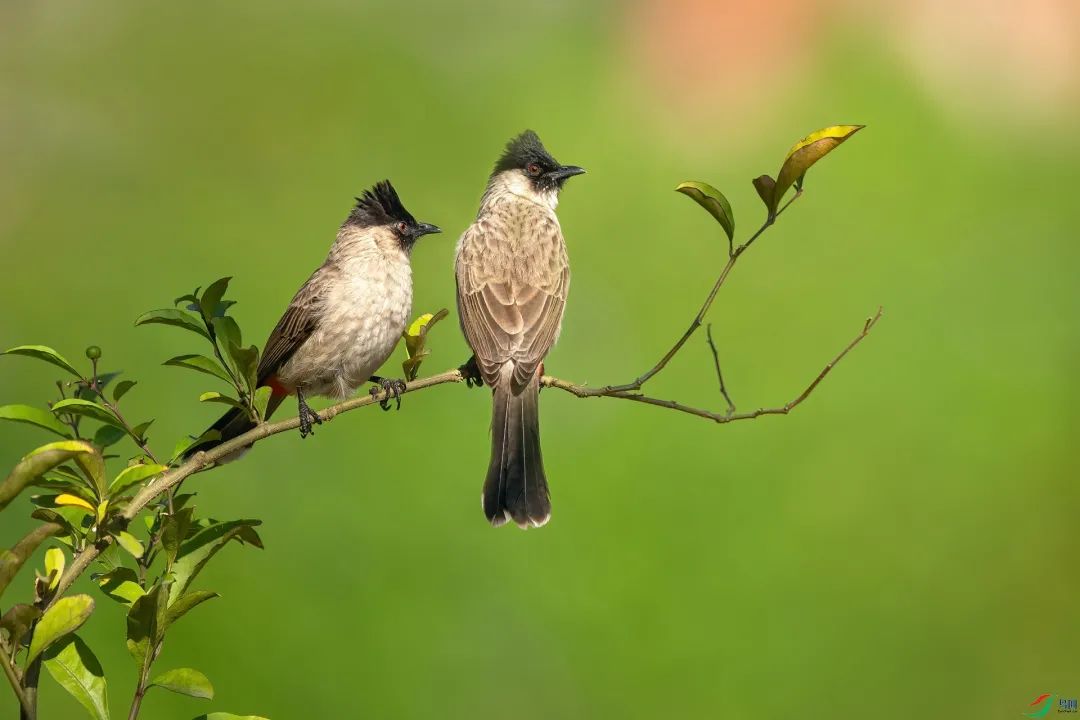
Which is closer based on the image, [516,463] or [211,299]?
[211,299]

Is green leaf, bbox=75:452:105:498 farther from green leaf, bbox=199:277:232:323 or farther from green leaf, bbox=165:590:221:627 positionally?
Answer: green leaf, bbox=199:277:232:323

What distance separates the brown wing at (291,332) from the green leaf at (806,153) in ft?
5.41

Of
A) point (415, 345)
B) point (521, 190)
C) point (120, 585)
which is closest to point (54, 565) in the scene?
point (120, 585)

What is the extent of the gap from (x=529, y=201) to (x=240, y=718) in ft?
7.88

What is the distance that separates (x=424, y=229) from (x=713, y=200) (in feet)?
5.07

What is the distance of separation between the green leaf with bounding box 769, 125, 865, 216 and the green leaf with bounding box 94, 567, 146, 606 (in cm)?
110

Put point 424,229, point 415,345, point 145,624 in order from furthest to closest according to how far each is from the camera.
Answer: point 424,229 < point 415,345 < point 145,624

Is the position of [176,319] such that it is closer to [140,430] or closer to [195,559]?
[140,430]

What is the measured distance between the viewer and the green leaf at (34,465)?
1200 mm

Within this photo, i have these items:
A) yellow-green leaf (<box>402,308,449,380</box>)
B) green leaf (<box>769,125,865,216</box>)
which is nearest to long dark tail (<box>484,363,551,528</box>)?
yellow-green leaf (<box>402,308,449,380</box>)

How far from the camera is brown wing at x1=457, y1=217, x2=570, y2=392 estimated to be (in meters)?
2.77

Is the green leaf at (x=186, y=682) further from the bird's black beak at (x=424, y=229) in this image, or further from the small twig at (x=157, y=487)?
the bird's black beak at (x=424, y=229)

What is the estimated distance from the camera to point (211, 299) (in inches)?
65.0

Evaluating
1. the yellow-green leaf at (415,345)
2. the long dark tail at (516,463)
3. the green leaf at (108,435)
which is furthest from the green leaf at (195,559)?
the long dark tail at (516,463)
